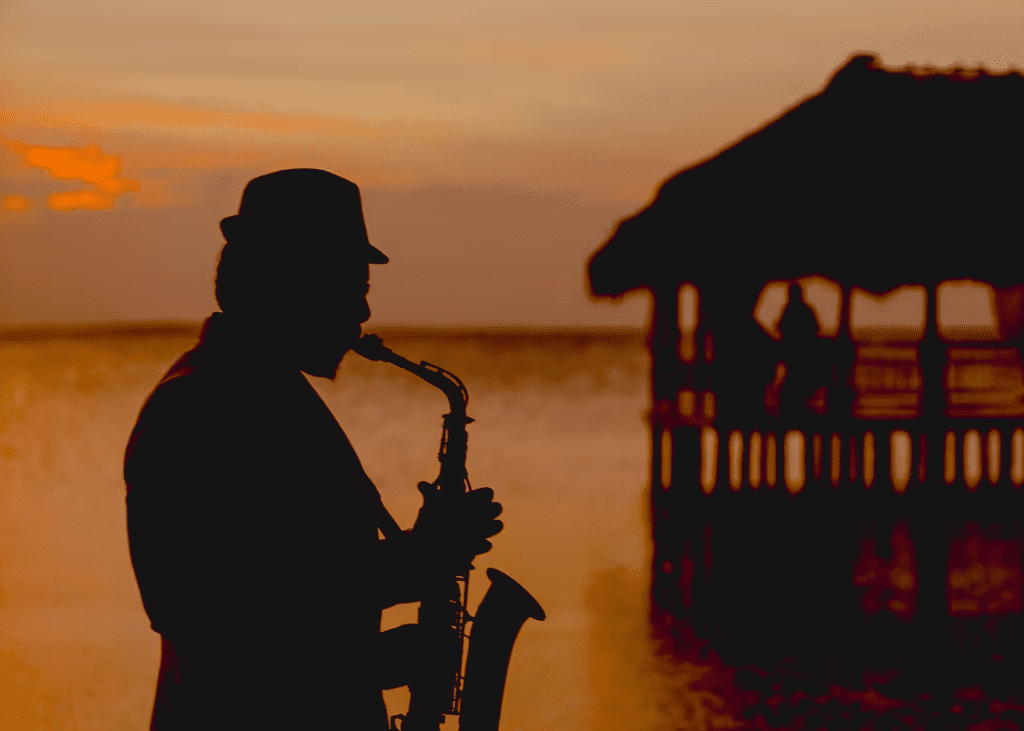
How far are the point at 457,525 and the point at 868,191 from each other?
9906 millimetres

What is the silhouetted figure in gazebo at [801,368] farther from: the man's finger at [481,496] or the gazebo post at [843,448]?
the man's finger at [481,496]

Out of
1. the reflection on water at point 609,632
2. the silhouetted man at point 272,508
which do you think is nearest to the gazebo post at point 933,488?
the reflection on water at point 609,632

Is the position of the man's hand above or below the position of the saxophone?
above

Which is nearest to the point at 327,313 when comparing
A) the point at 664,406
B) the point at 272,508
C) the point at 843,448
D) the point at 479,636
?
the point at 272,508

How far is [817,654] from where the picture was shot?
34.3ft

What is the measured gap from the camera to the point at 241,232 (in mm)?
2711

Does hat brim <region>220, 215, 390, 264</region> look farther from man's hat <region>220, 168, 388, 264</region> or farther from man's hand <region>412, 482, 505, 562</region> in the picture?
man's hand <region>412, 482, 505, 562</region>

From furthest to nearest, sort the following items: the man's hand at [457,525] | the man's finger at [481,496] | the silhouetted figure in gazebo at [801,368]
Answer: the silhouetted figure in gazebo at [801,368]
the man's finger at [481,496]
the man's hand at [457,525]

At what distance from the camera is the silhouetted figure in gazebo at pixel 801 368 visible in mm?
13922

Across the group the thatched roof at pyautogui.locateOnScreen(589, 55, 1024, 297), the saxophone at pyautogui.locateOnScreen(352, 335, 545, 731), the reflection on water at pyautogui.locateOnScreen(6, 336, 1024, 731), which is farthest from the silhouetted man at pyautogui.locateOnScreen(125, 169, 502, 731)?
the thatched roof at pyautogui.locateOnScreen(589, 55, 1024, 297)

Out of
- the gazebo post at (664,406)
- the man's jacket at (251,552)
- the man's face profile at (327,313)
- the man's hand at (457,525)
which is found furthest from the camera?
the gazebo post at (664,406)

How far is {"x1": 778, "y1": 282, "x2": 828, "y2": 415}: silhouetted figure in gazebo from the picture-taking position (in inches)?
548

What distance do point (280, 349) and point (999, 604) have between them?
10996 millimetres

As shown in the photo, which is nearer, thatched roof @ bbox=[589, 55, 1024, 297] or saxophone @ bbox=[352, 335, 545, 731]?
saxophone @ bbox=[352, 335, 545, 731]
